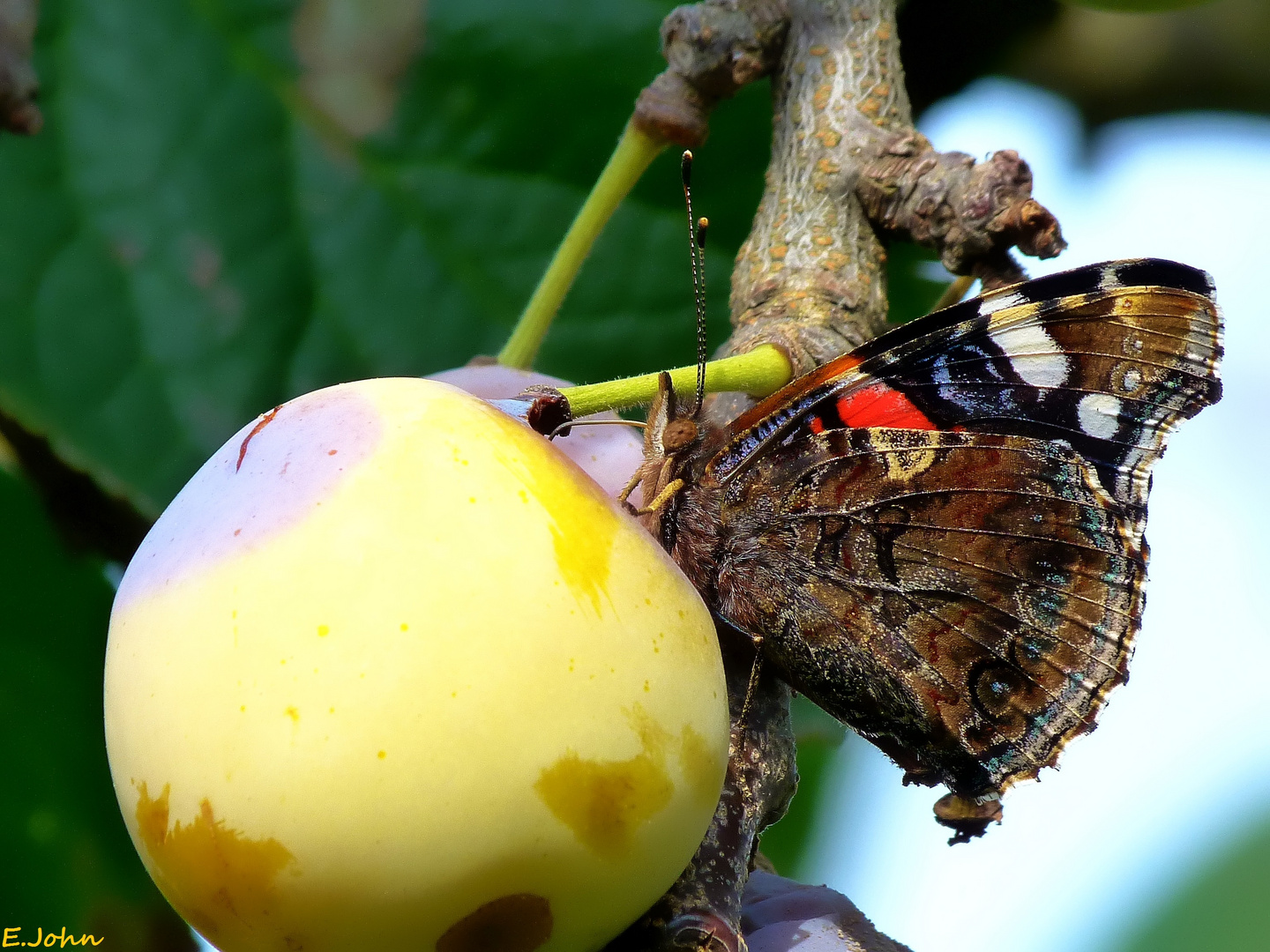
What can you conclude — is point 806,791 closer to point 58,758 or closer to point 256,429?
point 58,758

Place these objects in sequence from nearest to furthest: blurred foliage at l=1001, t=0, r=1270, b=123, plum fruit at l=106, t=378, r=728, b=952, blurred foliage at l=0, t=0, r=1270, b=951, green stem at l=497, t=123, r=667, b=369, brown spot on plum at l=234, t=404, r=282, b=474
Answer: plum fruit at l=106, t=378, r=728, b=952 < brown spot on plum at l=234, t=404, r=282, b=474 < green stem at l=497, t=123, r=667, b=369 < blurred foliage at l=0, t=0, r=1270, b=951 < blurred foliage at l=1001, t=0, r=1270, b=123

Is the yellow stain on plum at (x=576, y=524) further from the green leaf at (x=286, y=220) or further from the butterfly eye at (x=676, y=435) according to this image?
the green leaf at (x=286, y=220)

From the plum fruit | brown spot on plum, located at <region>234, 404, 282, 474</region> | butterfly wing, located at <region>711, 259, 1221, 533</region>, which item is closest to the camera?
the plum fruit

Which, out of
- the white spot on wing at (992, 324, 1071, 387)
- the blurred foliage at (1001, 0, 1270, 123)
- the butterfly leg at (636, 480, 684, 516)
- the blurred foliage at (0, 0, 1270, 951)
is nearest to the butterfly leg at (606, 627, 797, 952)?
the butterfly leg at (636, 480, 684, 516)

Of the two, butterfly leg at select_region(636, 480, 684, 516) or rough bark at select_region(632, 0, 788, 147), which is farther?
rough bark at select_region(632, 0, 788, 147)

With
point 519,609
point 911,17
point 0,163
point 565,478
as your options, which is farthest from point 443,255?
point 519,609

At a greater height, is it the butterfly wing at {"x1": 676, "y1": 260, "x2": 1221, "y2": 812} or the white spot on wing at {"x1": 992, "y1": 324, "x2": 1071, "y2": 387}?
the white spot on wing at {"x1": 992, "y1": 324, "x2": 1071, "y2": 387}

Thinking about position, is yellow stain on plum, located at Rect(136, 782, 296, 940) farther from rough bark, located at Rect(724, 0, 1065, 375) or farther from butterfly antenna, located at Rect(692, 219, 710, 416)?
rough bark, located at Rect(724, 0, 1065, 375)
